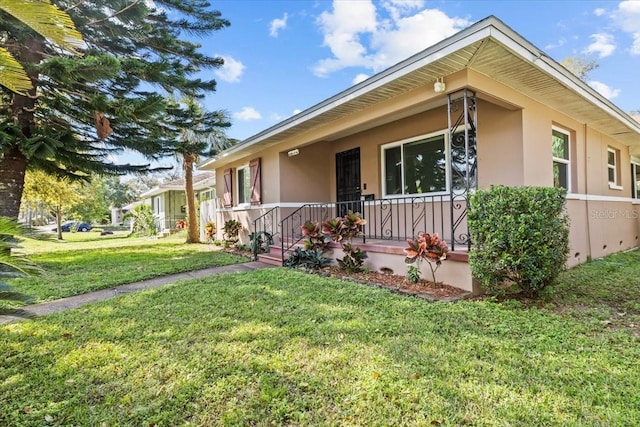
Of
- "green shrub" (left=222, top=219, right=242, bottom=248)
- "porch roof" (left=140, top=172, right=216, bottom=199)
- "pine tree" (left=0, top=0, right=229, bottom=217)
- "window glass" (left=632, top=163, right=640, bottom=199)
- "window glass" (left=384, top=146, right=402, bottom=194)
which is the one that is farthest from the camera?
"porch roof" (left=140, top=172, right=216, bottom=199)

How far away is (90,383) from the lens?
8.38ft

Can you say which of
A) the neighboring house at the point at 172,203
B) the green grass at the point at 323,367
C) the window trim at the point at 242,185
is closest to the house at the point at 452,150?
the window trim at the point at 242,185

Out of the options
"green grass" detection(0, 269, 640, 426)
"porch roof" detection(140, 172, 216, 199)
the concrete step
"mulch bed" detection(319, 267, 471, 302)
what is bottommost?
"green grass" detection(0, 269, 640, 426)

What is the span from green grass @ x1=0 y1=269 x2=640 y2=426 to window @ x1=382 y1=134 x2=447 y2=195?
324 centimetres

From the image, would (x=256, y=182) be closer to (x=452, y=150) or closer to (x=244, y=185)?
(x=244, y=185)

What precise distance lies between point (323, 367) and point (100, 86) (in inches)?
367

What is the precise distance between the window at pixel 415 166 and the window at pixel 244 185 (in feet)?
16.3

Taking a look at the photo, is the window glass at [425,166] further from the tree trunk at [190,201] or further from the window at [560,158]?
the tree trunk at [190,201]

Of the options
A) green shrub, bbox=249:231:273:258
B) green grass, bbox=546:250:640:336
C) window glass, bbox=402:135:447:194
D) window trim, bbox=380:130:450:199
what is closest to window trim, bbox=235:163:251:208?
green shrub, bbox=249:231:273:258

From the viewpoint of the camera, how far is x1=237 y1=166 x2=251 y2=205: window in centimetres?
1111

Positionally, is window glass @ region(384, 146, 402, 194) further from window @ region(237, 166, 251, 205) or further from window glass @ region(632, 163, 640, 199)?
window glass @ region(632, 163, 640, 199)

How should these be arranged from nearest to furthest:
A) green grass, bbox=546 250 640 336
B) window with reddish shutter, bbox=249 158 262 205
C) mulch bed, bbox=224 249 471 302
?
green grass, bbox=546 250 640 336
mulch bed, bbox=224 249 471 302
window with reddish shutter, bbox=249 158 262 205

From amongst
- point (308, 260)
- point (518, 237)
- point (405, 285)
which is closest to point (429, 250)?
point (405, 285)

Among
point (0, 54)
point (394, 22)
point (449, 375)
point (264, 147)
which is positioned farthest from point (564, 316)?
point (394, 22)
